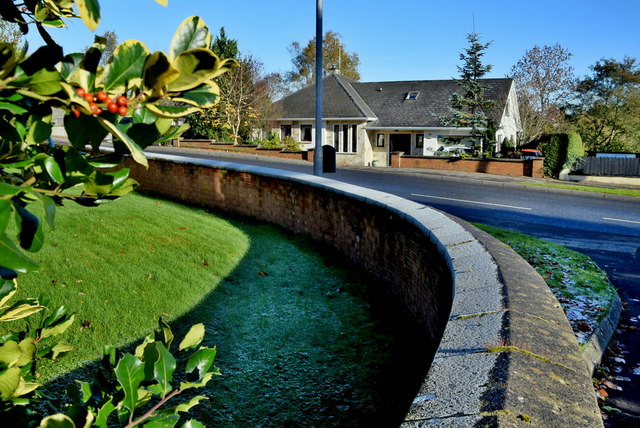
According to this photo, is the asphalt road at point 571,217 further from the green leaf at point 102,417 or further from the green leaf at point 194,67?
the green leaf at point 194,67

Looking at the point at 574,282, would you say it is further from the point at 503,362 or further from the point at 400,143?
the point at 400,143

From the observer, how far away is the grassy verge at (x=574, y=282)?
15.0ft

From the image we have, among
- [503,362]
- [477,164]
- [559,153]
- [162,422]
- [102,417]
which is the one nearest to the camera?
[102,417]

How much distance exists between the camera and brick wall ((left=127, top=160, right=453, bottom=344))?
5219mm

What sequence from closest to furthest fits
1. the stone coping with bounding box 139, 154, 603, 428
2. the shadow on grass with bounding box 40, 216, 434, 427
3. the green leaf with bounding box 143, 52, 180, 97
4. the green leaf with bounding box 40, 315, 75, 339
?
the green leaf with bounding box 143, 52, 180, 97 < the stone coping with bounding box 139, 154, 603, 428 < the green leaf with bounding box 40, 315, 75, 339 < the shadow on grass with bounding box 40, 216, 434, 427

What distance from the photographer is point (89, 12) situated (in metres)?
1.21

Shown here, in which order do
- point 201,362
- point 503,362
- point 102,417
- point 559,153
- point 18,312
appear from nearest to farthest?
1. point 102,417
2. point 201,362
3. point 18,312
4. point 503,362
5. point 559,153

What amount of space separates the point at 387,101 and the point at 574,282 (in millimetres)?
38385

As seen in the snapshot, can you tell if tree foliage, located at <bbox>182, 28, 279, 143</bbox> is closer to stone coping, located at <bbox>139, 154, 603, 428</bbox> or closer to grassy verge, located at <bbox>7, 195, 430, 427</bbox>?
grassy verge, located at <bbox>7, 195, 430, 427</bbox>

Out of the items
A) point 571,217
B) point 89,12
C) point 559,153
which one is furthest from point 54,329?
point 559,153

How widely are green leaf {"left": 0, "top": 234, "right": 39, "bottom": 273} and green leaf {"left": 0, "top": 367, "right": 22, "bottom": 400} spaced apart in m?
0.70

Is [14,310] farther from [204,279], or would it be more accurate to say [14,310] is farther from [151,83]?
[204,279]

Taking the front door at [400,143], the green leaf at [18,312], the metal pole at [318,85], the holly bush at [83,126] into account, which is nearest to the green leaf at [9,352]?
the holly bush at [83,126]

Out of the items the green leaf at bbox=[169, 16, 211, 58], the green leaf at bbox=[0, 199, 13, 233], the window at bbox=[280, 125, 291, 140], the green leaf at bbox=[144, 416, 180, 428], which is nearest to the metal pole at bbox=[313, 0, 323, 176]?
the green leaf at bbox=[144, 416, 180, 428]
